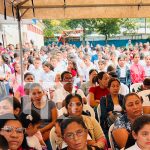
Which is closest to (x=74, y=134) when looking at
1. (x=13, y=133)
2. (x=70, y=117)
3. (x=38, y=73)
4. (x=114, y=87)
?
(x=70, y=117)

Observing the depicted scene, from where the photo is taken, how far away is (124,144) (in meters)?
3.55

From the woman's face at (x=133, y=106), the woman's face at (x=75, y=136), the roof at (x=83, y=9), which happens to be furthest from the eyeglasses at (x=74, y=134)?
the roof at (x=83, y=9)

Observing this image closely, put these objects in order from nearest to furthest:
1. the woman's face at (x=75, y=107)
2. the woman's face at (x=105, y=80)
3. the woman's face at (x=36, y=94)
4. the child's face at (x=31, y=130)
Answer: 1. the child's face at (x=31, y=130)
2. the woman's face at (x=75, y=107)
3. the woman's face at (x=36, y=94)
4. the woman's face at (x=105, y=80)

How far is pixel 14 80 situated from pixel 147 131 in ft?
14.0

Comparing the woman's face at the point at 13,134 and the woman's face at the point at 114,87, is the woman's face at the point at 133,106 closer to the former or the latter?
the woman's face at the point at 114,87

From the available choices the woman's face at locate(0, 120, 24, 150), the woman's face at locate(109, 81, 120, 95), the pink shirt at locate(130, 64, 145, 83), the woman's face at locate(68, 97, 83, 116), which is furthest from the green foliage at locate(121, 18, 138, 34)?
the woman's face at locate(0, 120, 24, 150)

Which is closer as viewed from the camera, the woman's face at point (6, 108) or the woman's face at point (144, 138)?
the woman's face at point (144, 138)

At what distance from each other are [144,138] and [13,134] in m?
1.13

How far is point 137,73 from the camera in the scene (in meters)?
8.64

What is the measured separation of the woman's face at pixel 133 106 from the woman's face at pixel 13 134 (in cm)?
144

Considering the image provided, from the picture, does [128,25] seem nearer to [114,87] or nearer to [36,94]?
[114,87]

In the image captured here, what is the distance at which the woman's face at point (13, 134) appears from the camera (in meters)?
2.92

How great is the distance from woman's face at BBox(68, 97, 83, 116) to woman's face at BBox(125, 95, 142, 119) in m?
0.56

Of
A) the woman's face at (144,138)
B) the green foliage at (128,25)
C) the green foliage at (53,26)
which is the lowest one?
the woman's face at (144,138)
